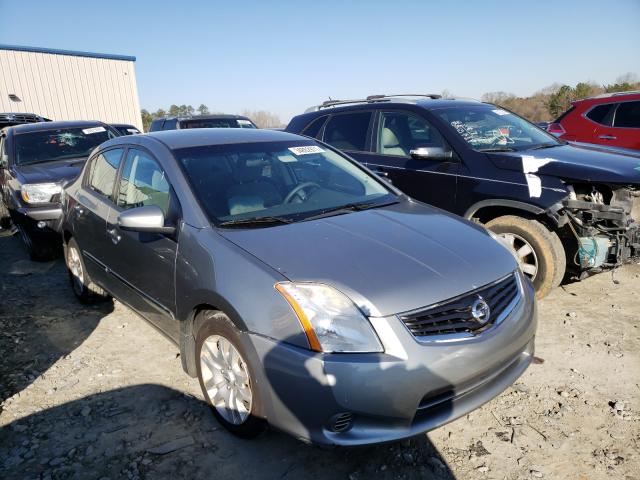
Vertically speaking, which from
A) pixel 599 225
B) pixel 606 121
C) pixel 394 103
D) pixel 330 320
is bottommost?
pixel 599 225

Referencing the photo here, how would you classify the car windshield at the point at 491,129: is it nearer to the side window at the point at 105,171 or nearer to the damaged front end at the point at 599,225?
the damaged front end at the point at 599,225

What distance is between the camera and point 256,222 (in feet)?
8.86

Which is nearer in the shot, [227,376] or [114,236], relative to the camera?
[227,376]

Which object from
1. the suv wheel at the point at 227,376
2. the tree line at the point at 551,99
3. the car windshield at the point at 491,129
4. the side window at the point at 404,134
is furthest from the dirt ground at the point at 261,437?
the tree line at the point at 551,99

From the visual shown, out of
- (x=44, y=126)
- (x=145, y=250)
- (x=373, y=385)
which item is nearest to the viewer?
(x=373, y=385)

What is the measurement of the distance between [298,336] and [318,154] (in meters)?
1.91

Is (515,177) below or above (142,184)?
below

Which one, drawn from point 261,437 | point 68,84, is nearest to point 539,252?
point 261,437

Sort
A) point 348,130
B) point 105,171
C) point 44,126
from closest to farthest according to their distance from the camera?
point 105,171, point 348,130, point 44,126

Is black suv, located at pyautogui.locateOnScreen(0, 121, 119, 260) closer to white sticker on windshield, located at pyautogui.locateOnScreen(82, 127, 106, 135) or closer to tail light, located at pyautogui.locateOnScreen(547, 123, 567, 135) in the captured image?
white sticker on windshield, located at pyautogui.locateOnScreen(82, 127, 106, 135)

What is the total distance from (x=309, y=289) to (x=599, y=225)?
3.03m

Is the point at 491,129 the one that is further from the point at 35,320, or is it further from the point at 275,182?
the point at 35,320

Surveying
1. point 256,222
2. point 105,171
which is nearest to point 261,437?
point 256,222

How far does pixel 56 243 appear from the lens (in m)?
5.79
